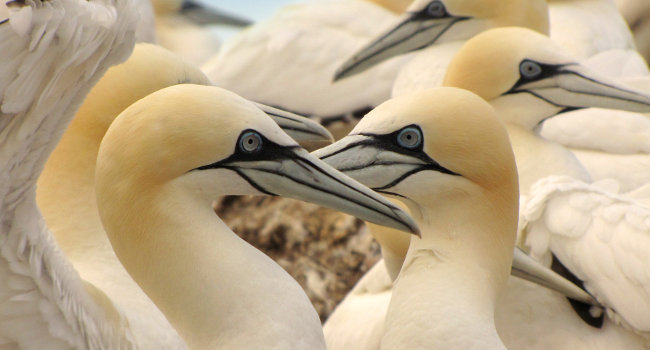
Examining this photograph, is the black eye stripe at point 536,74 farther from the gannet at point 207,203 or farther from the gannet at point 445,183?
the gannet at point 207,203

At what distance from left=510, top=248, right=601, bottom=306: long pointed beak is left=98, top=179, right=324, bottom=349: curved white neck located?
2.52 ft

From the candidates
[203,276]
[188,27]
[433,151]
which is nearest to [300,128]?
[433,151]

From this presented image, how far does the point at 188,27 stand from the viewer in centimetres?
1045

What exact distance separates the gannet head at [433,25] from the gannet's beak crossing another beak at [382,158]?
2.13 meters

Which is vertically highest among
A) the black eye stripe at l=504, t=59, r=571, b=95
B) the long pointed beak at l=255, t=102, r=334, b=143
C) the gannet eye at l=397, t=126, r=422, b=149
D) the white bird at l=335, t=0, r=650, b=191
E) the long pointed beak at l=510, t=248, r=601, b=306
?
the gannet eye at l=397, t=126, r=422, b=149

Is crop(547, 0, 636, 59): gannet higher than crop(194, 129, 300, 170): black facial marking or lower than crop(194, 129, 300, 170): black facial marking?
lower

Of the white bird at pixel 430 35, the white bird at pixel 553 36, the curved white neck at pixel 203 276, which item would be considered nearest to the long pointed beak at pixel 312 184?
the curved white neck at pixel 203 276

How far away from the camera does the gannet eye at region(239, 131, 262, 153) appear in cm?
299

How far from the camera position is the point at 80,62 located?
244cm

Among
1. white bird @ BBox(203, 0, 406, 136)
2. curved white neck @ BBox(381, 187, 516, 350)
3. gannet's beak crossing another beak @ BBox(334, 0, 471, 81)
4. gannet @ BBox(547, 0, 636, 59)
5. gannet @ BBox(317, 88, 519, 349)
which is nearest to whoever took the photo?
curved white neck @ BBox(381, 187, 516, 350)

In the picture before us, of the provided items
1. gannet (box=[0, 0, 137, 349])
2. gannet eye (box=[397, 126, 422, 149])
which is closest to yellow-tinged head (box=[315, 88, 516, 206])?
gannet eye (box=[397, 126, 422, 149])

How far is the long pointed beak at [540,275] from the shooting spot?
350cm

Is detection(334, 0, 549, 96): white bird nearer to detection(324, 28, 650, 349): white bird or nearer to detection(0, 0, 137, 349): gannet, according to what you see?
detection(324, 28, 650, 349): white bird

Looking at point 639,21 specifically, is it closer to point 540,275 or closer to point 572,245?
point 572,245
